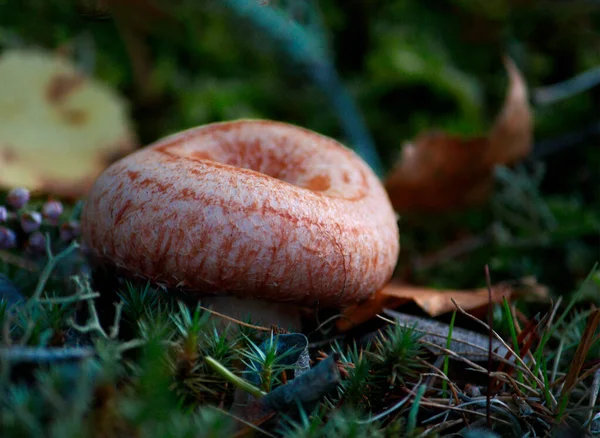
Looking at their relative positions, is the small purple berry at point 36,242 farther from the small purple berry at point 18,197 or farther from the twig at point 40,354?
the twig at point 40,354

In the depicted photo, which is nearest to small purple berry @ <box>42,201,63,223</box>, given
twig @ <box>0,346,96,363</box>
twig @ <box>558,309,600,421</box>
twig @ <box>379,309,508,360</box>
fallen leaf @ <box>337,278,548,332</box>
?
twig @ <box>0,346,96,363</box>

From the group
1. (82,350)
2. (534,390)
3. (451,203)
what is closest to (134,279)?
(82,350)

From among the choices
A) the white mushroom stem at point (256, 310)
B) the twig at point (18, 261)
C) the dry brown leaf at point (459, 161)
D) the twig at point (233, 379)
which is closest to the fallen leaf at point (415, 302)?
the white mushroom stem at point (256, 310)

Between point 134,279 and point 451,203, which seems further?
point 451,203

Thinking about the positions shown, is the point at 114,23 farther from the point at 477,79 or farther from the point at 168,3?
the point at 477,79

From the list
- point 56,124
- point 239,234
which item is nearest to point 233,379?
point 239,234

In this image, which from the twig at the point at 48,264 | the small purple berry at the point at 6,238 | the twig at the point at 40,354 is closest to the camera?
the twig at the point at 40,354
